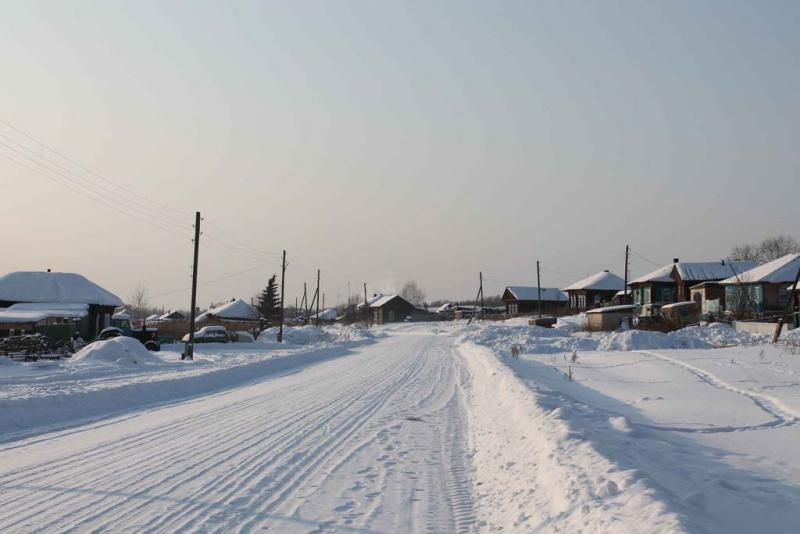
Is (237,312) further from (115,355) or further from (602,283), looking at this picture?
(115,355)

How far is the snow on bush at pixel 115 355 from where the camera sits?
27.9 m

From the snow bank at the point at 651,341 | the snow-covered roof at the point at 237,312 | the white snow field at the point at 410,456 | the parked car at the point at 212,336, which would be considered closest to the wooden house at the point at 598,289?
the snow-covered roof at the point at 237,312

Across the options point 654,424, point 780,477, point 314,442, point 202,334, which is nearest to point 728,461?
point 780,477

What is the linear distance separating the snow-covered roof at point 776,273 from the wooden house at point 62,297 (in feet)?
166

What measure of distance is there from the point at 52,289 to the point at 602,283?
234ft

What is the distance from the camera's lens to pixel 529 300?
108 meters

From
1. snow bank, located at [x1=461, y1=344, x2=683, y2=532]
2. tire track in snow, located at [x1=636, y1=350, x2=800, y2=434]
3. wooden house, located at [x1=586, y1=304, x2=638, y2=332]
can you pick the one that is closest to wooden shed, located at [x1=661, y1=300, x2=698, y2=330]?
wooden house, located at [x1=586, y1=304, x2=638, y2=332]

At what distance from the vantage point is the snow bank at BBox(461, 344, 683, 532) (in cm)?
526

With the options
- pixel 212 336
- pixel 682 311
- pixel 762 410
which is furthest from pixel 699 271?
pixel 762 410

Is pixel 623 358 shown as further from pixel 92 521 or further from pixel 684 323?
pixel 684 323

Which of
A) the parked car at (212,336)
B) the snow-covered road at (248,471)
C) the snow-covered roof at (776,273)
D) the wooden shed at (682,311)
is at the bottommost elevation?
the snow-covered road at (248,471)

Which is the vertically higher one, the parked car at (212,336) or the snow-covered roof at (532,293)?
the snow-covered roof at (532,293)

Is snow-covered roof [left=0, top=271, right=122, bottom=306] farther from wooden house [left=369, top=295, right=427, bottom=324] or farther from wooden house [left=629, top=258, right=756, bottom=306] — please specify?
wooden house [left=369, top=295, right=427, bottom=324]

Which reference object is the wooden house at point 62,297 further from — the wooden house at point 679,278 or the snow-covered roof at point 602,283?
the snow-covered roof at point 602,283
